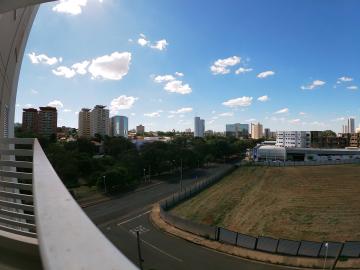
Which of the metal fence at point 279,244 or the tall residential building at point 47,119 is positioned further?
the tall residential building at point 47,119

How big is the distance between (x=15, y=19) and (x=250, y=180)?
29266mm

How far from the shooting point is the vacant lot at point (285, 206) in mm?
15578

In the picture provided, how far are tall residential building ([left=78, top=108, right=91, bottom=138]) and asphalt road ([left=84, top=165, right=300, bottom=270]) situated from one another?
61.6m

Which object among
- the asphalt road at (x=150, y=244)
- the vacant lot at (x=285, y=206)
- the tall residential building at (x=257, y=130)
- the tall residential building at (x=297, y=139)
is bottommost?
the asphalt road at (x=150, y=244)

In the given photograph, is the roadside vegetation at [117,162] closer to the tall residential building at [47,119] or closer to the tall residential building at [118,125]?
the tall residential building at [47,119]

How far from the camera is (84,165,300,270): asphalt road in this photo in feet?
38.8

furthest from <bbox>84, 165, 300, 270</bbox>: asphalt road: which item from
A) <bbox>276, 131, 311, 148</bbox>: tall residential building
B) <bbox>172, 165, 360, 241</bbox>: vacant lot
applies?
<bbox>276, 131, 311, 148</bbox>: tall residential building

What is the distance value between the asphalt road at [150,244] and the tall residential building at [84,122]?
6157cm

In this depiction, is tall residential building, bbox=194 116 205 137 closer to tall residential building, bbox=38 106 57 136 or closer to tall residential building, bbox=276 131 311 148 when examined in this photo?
tall residential building, bbox=276 131 311 148

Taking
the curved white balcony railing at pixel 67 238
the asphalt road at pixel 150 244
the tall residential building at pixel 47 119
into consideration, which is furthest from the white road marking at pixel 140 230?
the tall residential building at pixel 47 119

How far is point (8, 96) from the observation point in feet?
22.3

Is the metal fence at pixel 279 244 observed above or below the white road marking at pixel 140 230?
above

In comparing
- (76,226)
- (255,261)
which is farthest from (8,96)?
(255,261)

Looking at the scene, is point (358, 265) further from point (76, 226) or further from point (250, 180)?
point (250, 180)
